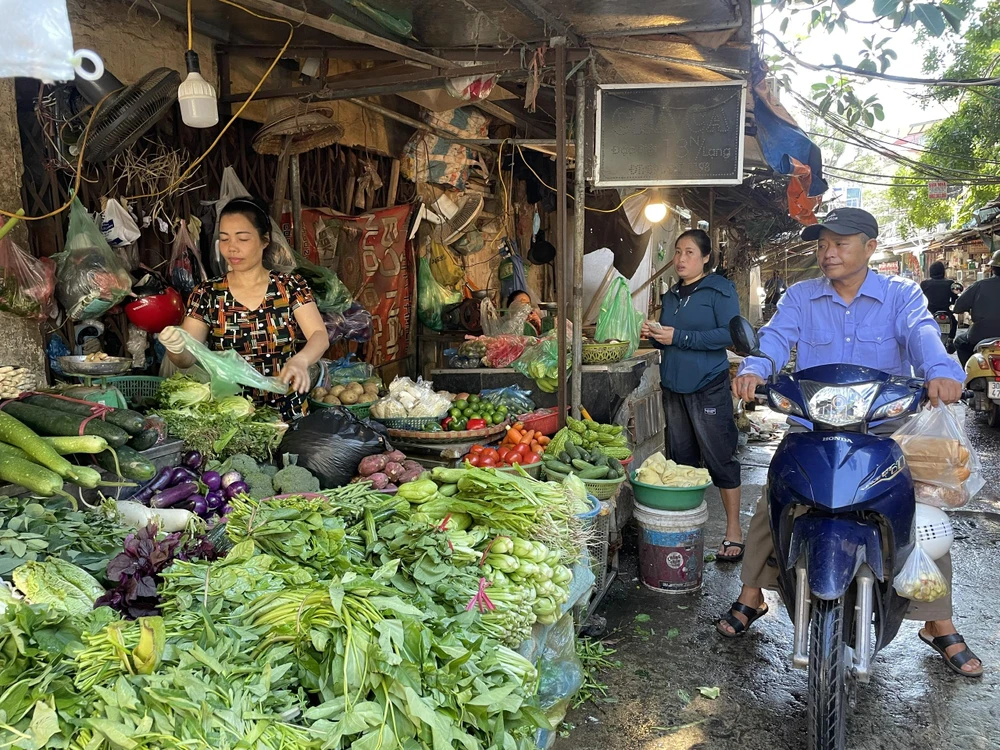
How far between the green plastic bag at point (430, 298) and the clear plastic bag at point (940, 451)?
208 inches

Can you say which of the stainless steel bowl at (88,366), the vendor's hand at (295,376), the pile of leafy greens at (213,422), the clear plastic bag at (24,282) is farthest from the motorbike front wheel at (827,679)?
the clear plastic bag at (24,282)

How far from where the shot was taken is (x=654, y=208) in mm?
8680

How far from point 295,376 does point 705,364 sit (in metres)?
2.80

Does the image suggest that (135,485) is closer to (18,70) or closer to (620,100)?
(18,70)

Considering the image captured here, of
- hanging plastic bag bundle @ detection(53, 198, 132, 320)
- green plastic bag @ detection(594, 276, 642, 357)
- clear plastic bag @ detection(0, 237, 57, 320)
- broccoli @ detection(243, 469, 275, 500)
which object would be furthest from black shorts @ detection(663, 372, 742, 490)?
clear plastic bag @ detection(0, 237, 57, 320)

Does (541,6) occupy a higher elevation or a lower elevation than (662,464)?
higher

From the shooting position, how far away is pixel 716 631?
13.3 ft

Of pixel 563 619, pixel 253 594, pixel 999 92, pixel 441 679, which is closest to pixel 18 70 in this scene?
pixel 253 594

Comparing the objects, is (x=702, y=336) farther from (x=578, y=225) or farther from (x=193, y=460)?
(x=193, y=460)

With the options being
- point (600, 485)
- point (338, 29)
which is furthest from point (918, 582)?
point (338, 29)

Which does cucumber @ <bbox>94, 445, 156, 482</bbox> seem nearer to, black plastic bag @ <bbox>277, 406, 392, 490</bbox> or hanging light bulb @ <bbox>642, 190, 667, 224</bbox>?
black plastic bag @ <bbox>277, 406, 392, 490</bbox>

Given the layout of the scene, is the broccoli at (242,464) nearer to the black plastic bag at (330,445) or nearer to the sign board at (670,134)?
the black plastic bag at (330,445)

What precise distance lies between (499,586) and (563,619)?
0.70 m

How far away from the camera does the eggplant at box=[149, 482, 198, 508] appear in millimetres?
3141
